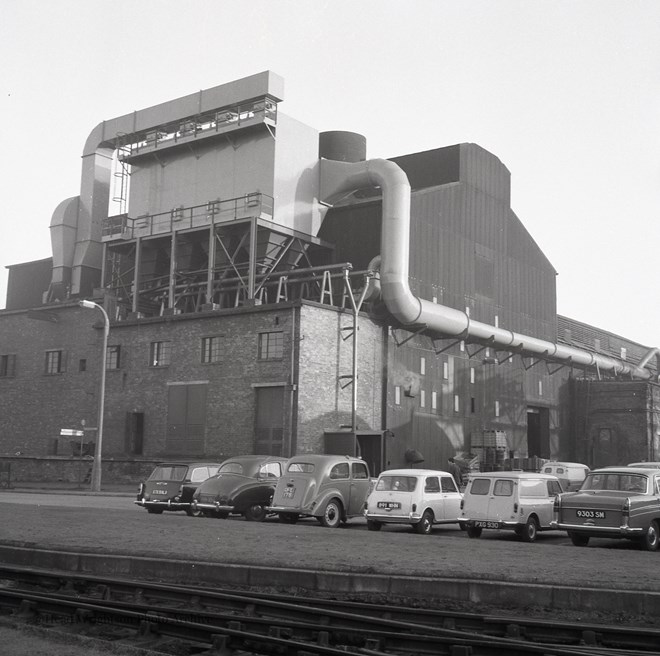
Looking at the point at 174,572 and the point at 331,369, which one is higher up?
the point at 331,369

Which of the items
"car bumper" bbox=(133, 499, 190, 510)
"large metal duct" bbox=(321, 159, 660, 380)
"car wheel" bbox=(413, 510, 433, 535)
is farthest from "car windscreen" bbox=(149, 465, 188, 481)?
"large metal duct" bbox=(321, 159, 660, 380)

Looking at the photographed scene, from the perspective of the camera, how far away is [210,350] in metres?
38.1

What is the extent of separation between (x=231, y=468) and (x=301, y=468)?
8.35ft

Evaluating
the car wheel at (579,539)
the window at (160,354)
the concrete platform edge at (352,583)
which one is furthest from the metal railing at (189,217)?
the concrete platform edge at (352,583)

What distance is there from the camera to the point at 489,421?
1756 inches

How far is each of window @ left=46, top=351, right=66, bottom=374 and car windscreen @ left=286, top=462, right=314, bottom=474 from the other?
25.9 metres

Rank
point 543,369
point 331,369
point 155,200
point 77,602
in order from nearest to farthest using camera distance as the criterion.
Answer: point 77,602, point 331,369, point 155,200, point 543,369

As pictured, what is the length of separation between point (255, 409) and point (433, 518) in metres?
16.7

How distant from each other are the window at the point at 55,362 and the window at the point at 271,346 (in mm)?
12914

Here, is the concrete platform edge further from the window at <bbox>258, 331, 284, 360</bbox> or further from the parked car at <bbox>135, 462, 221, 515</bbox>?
the window at <bbox>258, 331, 284, 360</bbox>

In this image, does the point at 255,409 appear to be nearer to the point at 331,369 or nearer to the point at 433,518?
the point at 331,369

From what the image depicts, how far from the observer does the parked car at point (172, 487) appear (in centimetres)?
2341

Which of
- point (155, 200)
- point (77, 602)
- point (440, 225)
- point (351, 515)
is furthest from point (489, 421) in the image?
point (77, 602)

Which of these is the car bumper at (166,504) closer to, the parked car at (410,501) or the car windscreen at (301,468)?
the car windscreen at (301,468)
